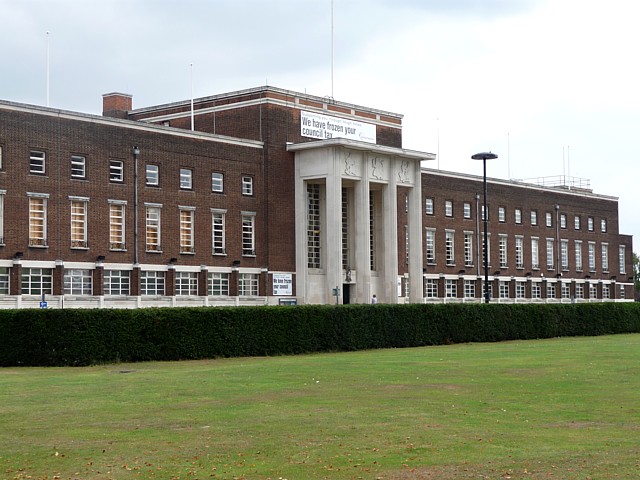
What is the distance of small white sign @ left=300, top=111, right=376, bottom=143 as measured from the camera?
2948 inches

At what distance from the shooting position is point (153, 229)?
211 ft

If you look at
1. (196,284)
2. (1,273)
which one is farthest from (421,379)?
(196,284)

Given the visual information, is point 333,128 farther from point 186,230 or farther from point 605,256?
point 605,256

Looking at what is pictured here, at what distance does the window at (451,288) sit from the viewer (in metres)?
89.3

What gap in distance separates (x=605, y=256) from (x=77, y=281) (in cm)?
6822

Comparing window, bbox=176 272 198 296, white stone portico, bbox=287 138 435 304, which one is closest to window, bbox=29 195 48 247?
window, bbox=176 272 198 296

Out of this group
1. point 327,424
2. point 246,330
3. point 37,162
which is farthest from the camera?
point 37,162

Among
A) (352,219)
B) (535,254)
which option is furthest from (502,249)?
(352,219)

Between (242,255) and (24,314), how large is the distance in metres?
33.2

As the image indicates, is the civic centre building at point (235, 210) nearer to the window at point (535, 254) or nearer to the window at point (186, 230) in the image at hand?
the window at point (186, 230)

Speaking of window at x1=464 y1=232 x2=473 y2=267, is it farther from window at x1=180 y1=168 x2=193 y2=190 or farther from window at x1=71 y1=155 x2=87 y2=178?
window at x1=71 y1=155 x2=87 y2=178

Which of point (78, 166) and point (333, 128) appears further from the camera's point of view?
point (333, 128)

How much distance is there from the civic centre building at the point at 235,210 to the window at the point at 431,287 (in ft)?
0.66

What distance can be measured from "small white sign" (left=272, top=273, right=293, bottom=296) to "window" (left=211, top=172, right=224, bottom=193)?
7299 millimetres
